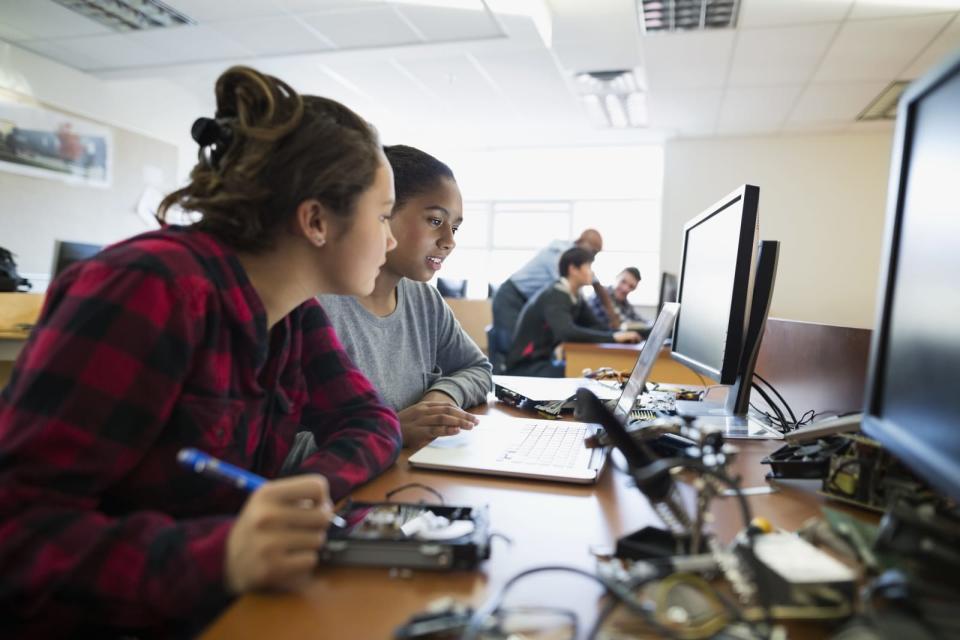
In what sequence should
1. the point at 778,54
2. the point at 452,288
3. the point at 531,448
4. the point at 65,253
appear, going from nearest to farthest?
the point at 531,448 < the point at 65,253 < the point at 778,54 < the point at 452,288

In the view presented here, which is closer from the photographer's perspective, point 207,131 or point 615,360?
point 207,131

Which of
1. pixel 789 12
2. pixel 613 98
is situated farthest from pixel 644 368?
pixel 613 98

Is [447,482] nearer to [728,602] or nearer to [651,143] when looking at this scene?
[728,602]

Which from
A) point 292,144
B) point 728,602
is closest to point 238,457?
point 292,144

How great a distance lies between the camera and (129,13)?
3.73 metres

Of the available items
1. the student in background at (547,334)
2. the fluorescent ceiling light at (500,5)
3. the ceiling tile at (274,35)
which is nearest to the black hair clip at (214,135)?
the student in background at (547,334)

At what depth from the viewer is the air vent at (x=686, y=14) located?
3.37 metres

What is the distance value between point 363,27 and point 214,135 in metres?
3.33

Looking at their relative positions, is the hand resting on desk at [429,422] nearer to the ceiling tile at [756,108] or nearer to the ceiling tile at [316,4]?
the ceiling tile at [316,4]

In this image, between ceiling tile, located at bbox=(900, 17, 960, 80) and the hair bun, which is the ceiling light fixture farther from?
the hair bun

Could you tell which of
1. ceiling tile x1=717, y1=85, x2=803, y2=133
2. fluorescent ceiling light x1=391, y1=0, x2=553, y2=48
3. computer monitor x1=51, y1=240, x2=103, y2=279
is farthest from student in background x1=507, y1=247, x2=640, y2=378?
ceiling tile x1=717, y1=85, x2=803, y2=133

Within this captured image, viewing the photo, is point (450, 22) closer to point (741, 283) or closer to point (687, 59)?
point (687, 59)

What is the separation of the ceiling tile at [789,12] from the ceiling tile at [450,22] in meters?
1.46

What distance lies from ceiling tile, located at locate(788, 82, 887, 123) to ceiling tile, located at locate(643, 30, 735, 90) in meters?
0.83
